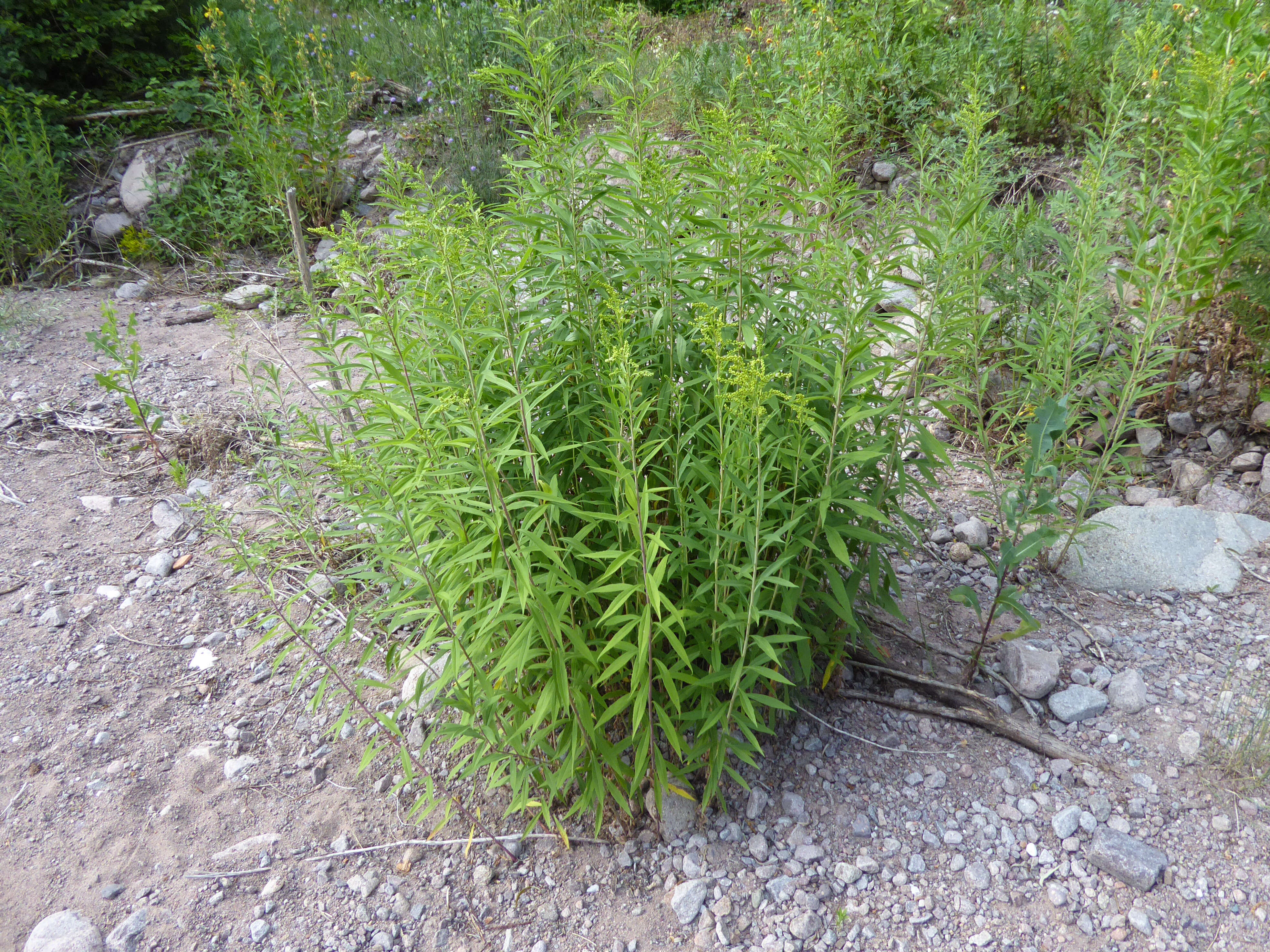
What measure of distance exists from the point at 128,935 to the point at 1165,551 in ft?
12.5

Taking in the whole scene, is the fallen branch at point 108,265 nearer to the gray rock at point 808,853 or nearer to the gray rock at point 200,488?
the gray rock at point 200,488

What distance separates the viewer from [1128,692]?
2.74 meters

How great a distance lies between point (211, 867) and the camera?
2.49 metres

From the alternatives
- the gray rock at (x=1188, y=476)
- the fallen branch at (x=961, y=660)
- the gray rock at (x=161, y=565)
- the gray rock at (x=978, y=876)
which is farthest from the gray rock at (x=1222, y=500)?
the gray rock at (x=161, y=565)

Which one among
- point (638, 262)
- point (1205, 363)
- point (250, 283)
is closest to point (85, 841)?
point (638, 262)

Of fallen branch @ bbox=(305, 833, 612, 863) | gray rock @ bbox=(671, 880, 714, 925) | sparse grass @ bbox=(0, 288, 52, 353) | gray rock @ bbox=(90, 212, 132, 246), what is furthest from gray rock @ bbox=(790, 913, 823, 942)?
gray rock @ bbox=(90, 212, 132, 246)

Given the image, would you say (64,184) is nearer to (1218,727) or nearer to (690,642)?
(690,642)

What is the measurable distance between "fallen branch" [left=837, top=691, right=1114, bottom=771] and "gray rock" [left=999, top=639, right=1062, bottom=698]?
14 centimetres

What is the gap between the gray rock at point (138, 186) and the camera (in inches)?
262

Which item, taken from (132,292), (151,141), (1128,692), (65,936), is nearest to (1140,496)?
(1128,692)

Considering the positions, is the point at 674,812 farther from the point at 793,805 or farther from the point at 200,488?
the point at 200,488

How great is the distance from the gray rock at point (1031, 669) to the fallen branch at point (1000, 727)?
14 centimetres

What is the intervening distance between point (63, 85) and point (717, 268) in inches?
306

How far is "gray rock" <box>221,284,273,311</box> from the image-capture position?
19.0 ft
